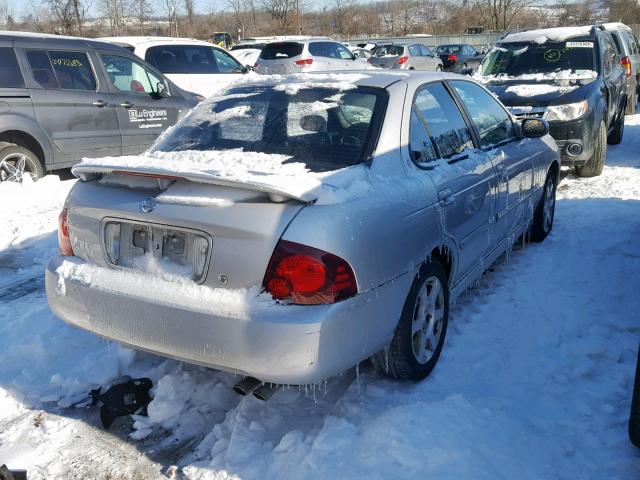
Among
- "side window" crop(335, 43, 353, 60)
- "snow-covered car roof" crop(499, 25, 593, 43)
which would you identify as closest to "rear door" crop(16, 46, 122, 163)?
"snow-covered car roof" crop(499, 25, 593, 43)

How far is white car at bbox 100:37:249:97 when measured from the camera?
11.1 m

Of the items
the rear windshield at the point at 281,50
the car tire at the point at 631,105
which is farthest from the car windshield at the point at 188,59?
the car tire at the point at 631,105

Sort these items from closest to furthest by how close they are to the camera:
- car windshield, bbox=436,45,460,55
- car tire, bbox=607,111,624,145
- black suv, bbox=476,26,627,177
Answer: black suv, bbox=476,26,627,177, car tire, bbox=607,111,624,145, car windshield, bbox=436,45,460,55

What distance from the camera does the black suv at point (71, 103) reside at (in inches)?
281

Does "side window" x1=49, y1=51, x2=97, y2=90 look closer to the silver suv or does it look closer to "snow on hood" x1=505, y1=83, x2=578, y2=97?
"snow on hood" x1=505, y1=83, x2=578, y2=97

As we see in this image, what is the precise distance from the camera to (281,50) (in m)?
17.9

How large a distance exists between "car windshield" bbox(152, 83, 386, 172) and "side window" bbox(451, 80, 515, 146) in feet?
3.63

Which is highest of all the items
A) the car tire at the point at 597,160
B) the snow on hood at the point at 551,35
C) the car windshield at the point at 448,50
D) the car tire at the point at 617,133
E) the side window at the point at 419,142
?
the side window at the point at 419,142

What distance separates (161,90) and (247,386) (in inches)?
272

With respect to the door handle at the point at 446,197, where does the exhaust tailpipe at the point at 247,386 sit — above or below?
below

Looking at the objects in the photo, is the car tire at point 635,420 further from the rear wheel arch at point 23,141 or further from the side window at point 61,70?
the side window at point 61,70

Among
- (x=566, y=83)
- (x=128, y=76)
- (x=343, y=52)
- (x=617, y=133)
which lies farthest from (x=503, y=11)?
(x=128, y=76)

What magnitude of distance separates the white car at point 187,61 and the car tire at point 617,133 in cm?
659

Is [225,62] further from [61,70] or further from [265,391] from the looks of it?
[265,391]
